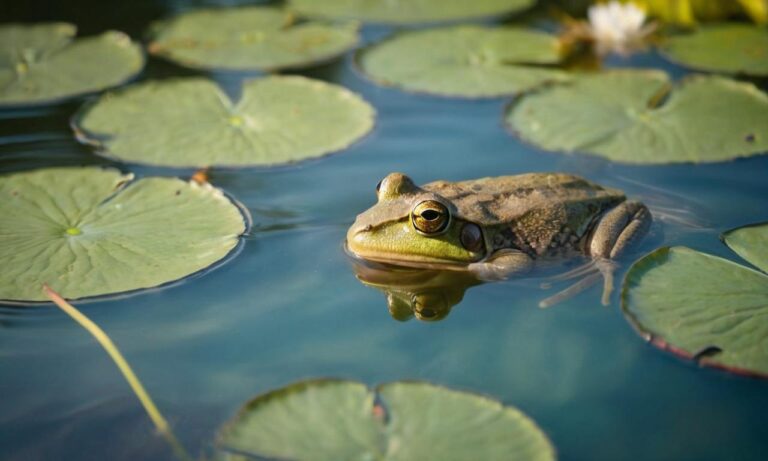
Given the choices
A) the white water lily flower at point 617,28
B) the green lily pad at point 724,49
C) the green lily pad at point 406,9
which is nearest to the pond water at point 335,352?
the green lily pad at point 724,49

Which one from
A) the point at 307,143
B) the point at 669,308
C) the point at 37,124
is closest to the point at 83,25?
the point at 37,124

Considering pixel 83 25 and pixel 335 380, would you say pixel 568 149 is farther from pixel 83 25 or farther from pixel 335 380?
pixel 83 25

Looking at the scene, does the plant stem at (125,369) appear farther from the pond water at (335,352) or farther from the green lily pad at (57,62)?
the green lily pad at (57,62)

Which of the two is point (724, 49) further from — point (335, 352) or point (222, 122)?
point (335, 352)

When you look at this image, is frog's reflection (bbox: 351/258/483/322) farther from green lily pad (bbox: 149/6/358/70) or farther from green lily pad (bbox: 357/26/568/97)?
green lily pad (bbox: 149/6/358/70)

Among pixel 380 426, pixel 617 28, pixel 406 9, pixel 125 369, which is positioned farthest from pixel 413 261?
pixel 406 9

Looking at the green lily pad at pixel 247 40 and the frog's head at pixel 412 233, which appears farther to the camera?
the green lily pad at pixel 247 40

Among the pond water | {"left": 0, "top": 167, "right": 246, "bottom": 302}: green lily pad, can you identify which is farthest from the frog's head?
{"left": 0, "top": 167, "right": 246, "bottom": 302}: green lily pad
